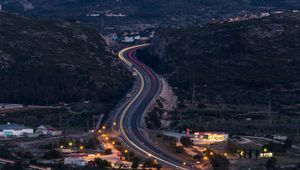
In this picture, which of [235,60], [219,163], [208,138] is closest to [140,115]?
[208,138]

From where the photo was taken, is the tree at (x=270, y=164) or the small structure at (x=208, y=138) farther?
the small structure at (x=208, y=138)

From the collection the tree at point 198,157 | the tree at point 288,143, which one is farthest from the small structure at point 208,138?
the tree at point 198,157

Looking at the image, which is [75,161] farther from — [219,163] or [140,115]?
[140,115]

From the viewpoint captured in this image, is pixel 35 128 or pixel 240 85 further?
pixel 240 85

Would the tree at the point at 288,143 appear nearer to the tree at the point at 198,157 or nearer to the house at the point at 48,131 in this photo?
the tree at the point at 198,157

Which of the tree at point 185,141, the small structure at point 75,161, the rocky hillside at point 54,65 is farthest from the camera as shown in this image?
the rocky hillside at point 54,65

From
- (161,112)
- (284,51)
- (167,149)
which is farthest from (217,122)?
(284,51)

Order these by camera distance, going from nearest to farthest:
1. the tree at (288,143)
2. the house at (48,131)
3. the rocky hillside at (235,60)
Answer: the tree at (288,143) → the house at (48,131) → the rocky hillside at (235,60)

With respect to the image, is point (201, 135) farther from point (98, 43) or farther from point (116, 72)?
point (98, 43)
